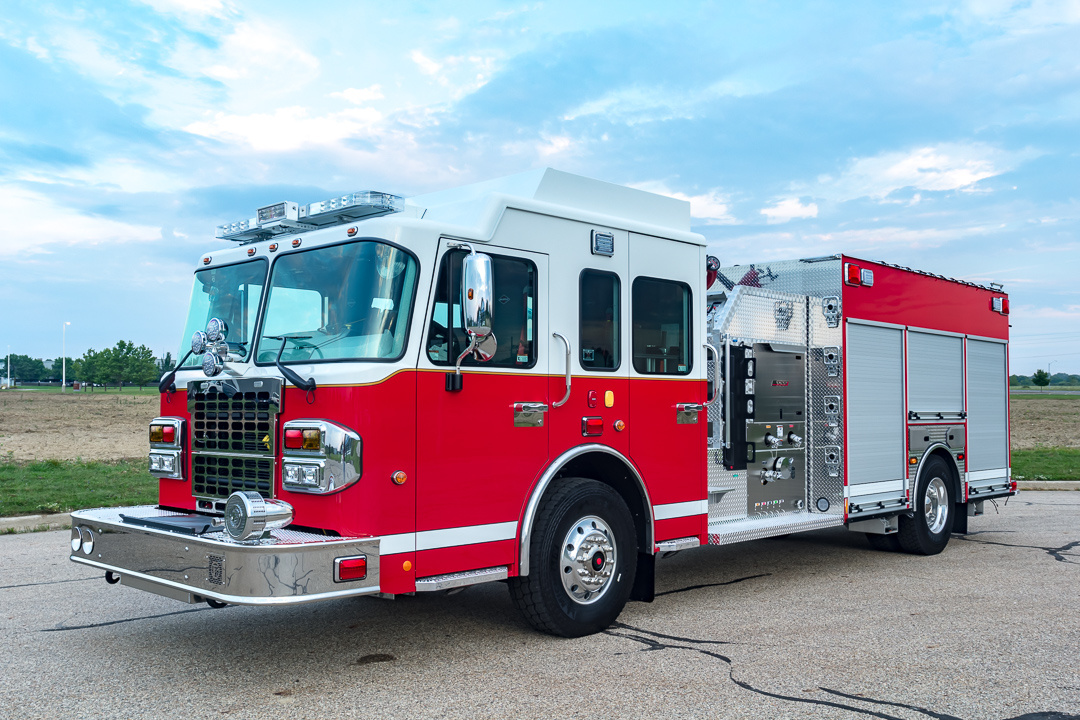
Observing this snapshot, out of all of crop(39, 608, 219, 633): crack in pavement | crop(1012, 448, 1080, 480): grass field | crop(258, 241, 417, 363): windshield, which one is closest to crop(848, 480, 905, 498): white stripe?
crop(258, 241, 417, 363): windshield

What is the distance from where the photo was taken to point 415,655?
5.39m

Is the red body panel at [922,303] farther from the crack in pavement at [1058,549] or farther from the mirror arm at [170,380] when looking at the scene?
the mirror arm at [170,380]

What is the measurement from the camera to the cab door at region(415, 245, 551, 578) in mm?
4887

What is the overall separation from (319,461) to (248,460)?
719 mm

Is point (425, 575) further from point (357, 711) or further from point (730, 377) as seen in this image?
point (730, 377)

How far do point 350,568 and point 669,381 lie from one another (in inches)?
110

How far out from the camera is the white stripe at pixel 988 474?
991cm

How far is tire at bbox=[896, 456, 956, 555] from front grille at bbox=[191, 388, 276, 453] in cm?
658

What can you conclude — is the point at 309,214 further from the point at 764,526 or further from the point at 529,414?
the point at 764,526

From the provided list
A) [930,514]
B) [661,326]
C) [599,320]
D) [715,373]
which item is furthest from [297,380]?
[930,514]

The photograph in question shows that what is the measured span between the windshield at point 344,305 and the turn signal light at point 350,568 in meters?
1.04

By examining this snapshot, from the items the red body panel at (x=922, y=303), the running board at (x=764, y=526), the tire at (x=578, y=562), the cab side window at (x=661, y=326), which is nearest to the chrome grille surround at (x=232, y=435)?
the tire at (x=578, y=562)

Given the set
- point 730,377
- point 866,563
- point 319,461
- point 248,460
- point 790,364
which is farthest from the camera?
point 866,563

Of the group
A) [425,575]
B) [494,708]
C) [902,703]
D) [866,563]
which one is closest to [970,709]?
[902,703]
